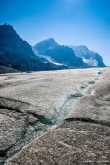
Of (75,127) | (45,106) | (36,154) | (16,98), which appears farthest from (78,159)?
(16,98)

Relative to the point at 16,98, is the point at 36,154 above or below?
below

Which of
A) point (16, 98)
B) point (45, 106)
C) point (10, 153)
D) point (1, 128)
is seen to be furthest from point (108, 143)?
point (16, 98)

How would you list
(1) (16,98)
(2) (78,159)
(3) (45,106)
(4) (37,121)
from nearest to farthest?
(2) (78,159), (4) (37,121), (3) (45,106), (1) (16,98)

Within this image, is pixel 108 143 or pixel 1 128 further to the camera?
pixel 1 128

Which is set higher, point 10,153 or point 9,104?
point 9,104

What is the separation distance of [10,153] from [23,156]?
19 centimetres

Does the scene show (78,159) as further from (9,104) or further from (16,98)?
(16,98)

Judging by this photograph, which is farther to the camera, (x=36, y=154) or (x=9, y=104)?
(x=9, y=104)

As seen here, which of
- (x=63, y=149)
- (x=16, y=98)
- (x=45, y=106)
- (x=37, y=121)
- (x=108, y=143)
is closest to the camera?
(x=63, y=149)

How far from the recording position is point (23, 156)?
2100mm

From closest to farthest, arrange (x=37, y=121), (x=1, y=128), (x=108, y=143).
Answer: (x=108, y=143), (x=1, y=128), (x=37, y=121)

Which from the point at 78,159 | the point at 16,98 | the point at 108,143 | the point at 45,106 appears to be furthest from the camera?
the point at 16,98

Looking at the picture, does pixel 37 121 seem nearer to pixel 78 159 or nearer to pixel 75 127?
pixel 75 127

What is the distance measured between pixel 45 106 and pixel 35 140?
54.5 inches
